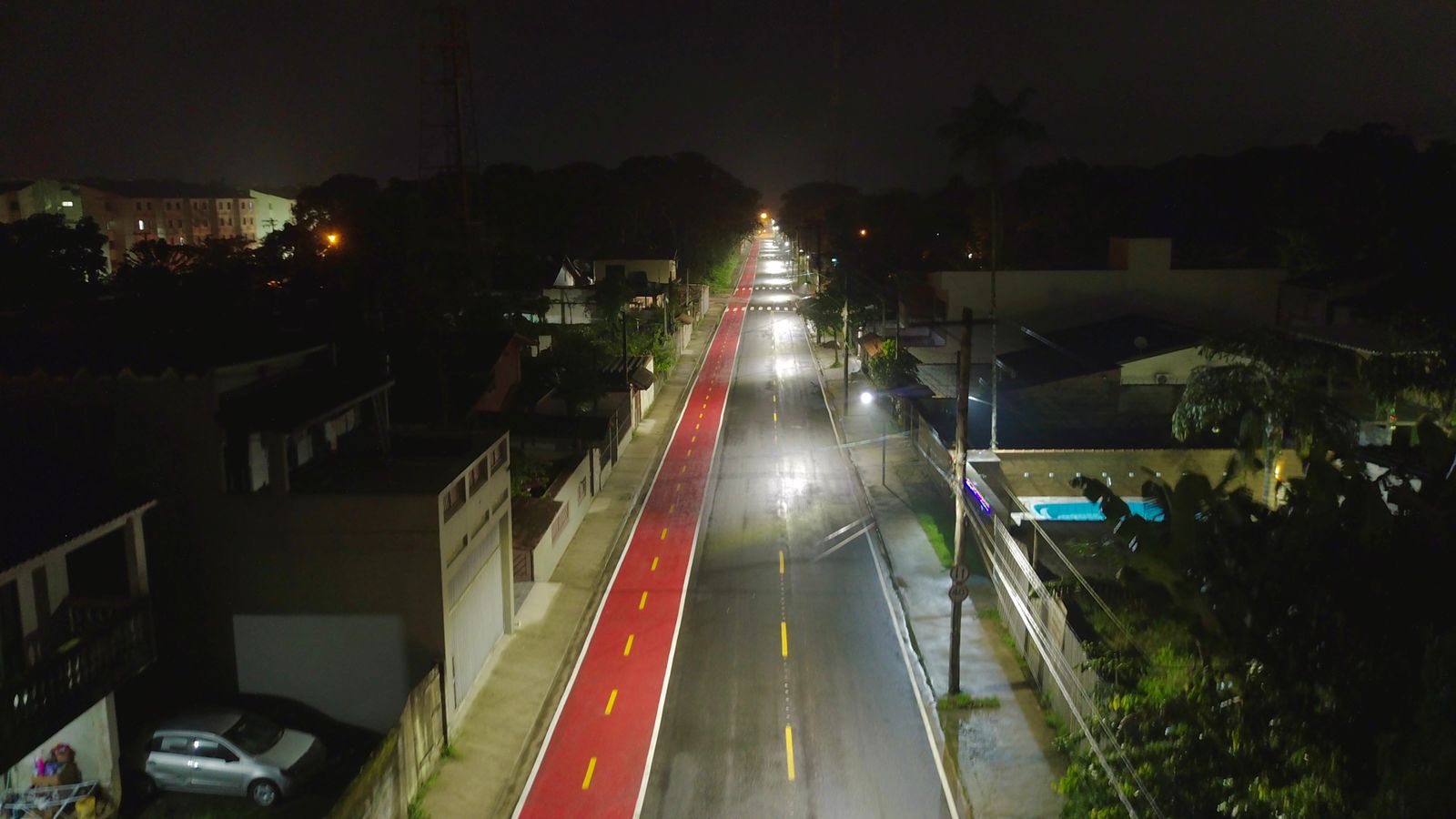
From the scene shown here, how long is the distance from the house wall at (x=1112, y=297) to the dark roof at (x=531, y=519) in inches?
1090

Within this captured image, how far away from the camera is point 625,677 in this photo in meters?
20.3

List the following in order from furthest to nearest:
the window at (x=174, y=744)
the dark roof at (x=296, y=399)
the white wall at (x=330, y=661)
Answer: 1. the white wall at (x=330, y=661)
2. the dark roof at (x=296, y=399)
3. the window at (x=174, y=744)

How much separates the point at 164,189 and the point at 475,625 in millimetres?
119227

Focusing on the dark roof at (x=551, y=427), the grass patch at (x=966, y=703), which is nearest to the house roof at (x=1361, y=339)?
the grass patch at (x=966, y=703)

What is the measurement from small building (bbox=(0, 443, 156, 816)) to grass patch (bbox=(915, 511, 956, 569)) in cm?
1805

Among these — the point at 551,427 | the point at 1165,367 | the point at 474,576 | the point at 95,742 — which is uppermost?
the point at 1165,367

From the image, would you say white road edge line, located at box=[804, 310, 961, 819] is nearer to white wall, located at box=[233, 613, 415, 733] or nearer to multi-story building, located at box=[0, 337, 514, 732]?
multi-story building, located at box=[0, 337, 514, 732]

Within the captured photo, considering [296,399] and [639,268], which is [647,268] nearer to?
[639,268]

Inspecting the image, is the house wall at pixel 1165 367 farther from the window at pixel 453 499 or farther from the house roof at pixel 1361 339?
the window at pixel 453 499

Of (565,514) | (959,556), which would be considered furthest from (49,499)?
(959,556)

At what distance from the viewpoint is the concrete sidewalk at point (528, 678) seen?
16.1 m

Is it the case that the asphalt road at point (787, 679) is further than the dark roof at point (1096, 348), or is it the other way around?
the dark roof at point (1096, 348)

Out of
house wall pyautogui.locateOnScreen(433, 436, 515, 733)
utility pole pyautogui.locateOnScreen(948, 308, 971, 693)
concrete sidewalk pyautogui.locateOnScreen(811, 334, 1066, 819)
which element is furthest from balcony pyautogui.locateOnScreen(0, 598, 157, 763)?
utility pole pyautogui.locateOnScreen(948, 308, 971, 693)

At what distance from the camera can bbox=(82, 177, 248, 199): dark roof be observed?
110875 millimetres
